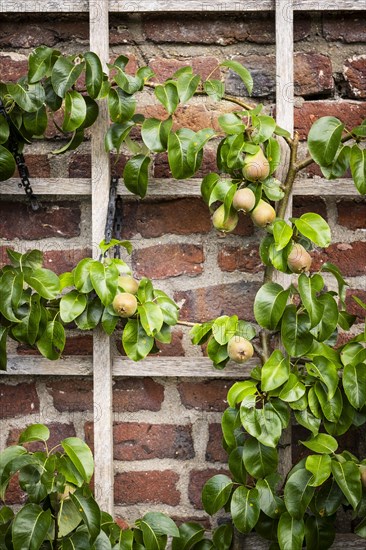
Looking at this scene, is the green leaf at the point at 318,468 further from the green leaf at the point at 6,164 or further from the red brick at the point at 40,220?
the green leaf at the point at 6,164

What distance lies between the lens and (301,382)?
1.51 metres

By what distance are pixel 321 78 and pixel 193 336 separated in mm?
590

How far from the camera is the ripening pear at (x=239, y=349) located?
1.49 m

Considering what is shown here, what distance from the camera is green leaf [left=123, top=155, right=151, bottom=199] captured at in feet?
4.99

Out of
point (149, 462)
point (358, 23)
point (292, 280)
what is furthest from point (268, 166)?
point (149, 462)

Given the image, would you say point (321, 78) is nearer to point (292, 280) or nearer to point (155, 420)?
point (292, 280)

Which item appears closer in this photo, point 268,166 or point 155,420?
point 268,166

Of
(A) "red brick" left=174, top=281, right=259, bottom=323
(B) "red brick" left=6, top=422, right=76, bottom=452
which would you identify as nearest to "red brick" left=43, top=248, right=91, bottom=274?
(A) "red brick" left=174, top=281, right=259, bottom=323

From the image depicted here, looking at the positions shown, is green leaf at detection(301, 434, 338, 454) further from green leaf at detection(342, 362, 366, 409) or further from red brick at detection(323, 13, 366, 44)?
red brick at detection(323, 13, 366, 44)

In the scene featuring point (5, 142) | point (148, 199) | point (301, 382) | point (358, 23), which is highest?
point (358, 23)

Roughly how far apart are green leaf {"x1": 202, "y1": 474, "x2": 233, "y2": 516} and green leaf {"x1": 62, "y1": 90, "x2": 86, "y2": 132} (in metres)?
0.74

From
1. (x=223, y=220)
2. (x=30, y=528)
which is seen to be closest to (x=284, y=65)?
(x=223, y=220)

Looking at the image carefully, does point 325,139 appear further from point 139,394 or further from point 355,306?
point 139,394

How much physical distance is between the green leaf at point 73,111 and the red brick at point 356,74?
548 millimetres
